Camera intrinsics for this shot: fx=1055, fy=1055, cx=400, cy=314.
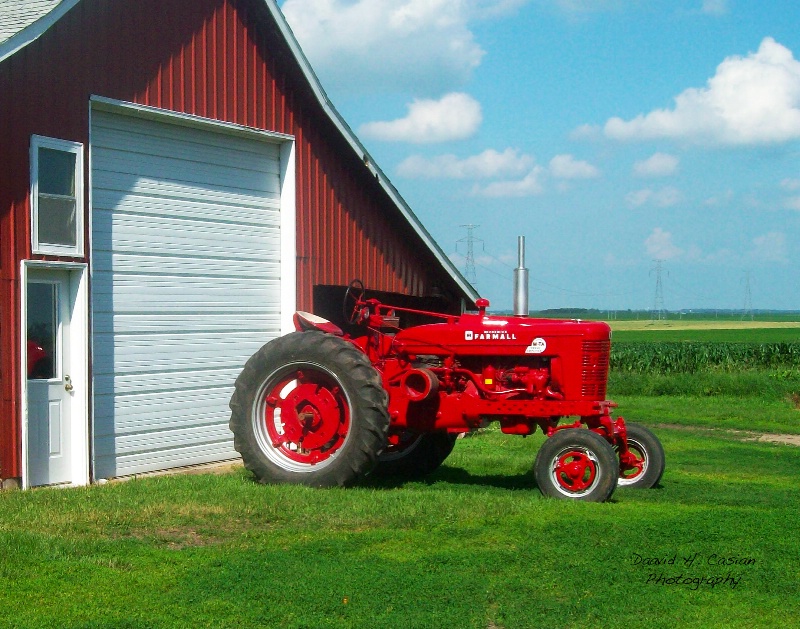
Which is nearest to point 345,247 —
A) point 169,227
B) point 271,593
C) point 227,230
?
point 227,230

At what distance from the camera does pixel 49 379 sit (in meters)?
10.7

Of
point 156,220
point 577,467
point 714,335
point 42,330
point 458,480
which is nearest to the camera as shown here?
point 577,467

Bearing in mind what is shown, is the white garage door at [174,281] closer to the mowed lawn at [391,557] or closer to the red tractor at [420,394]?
the mowed lawn at [391,557]

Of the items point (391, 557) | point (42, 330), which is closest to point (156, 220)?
point (42, 330)

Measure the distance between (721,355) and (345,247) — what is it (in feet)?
77.3

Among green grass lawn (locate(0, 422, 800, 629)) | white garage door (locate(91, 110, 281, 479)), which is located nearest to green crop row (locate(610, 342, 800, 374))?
white garage door (locate(91, 110, 281, 479))

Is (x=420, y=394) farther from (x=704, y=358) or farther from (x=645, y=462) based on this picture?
(x=704, y=358)

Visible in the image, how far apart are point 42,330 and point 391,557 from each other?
206 inches

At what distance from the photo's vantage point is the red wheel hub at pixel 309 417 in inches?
409

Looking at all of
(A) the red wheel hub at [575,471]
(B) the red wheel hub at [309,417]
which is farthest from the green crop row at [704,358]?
(A) the red wheel hub at [575,471]

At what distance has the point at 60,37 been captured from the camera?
10664mm

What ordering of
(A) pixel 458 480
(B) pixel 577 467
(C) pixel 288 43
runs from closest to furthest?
(B) pixel 577 467 → (A) pixel 458 480 → (C) pixel 288 43

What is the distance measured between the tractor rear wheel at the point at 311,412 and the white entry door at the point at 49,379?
180 cm

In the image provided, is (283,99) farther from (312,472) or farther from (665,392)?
(665,392)
